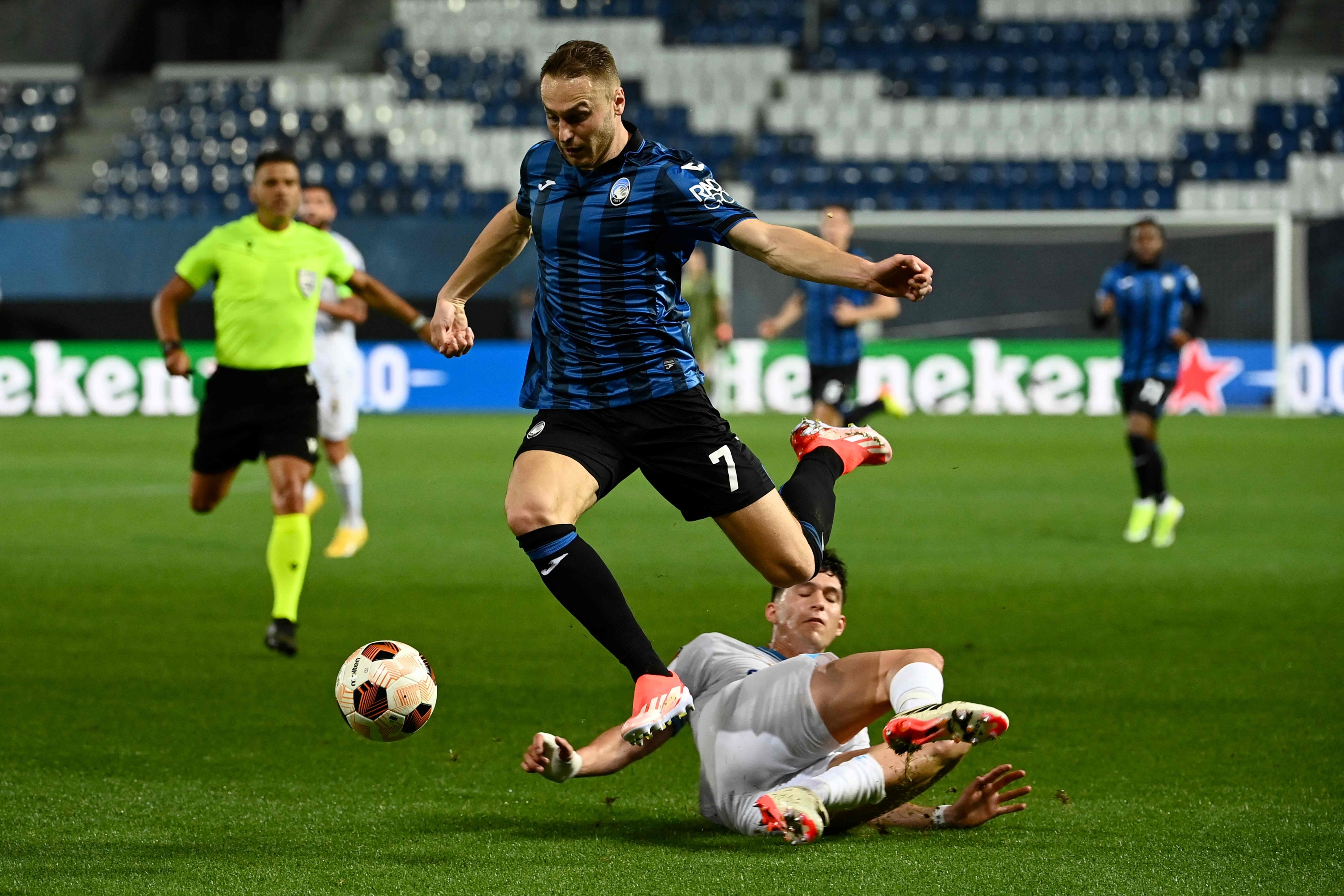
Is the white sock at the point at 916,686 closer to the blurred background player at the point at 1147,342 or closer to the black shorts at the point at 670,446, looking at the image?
the black shorts at the point at 670,446

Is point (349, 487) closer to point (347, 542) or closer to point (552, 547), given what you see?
point (347, 542)

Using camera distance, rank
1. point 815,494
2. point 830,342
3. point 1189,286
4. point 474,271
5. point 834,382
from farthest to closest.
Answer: point 834,382 → point 830,342 → point 1189,286 → point 815,494 → point 474,271

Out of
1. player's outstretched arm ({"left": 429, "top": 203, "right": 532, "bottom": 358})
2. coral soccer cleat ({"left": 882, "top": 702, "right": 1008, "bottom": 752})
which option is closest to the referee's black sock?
player's outstretched arm ({"left": 429, "top": 203, "right": 532, "bottom": 358})

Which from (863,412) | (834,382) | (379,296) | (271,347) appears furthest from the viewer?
(863,412)

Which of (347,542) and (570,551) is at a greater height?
(570,551)

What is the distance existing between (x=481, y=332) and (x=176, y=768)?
19634mm

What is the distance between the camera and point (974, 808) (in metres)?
4.46

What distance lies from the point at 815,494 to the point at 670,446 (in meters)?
0.82

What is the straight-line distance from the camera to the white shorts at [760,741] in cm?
425

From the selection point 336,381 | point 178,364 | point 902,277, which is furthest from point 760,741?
point 336,381

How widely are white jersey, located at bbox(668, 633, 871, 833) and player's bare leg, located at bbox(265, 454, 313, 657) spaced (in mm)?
3137

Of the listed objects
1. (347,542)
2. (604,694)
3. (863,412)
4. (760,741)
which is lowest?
(347,542)

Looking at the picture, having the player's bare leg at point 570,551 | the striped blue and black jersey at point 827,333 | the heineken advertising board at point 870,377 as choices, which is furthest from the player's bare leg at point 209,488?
the heineken advertising board at point 870,377

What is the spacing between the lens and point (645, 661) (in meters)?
→ 4.45
